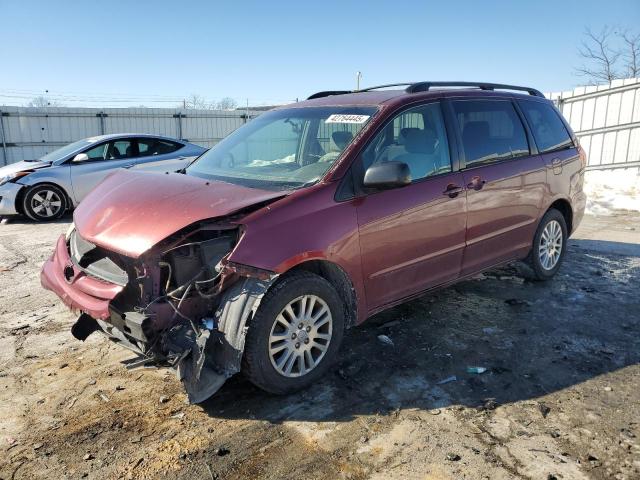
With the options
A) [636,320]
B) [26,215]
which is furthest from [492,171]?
[26,215]

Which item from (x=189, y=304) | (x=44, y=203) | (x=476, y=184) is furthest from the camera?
(x=44, y=203)

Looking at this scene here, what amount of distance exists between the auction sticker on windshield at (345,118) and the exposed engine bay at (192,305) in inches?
53.8

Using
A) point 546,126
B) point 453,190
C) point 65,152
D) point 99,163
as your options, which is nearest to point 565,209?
point 546,126

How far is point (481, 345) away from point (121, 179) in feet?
10.1

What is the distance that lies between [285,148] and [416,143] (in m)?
1.03

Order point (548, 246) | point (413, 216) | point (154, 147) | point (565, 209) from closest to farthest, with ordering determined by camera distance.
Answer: point (413, 216) < point (548, 246) < point (565, 209) < point (154, 147)

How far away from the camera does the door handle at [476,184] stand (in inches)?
170

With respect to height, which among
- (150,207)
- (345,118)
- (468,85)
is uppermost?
(468,85)

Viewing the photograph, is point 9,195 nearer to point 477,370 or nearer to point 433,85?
point 433,85

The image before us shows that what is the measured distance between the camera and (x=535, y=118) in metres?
5.30

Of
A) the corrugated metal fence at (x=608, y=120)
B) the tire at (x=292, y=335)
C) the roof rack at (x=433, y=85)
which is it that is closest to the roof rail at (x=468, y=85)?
the roof rack at (x=433, y=85)

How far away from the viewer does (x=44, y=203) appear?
9711 millimetres

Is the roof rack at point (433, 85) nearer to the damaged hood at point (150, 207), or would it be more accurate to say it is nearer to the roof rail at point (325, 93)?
the roof rail at point (325, 93)

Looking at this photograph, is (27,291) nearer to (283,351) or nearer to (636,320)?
(283,351)
